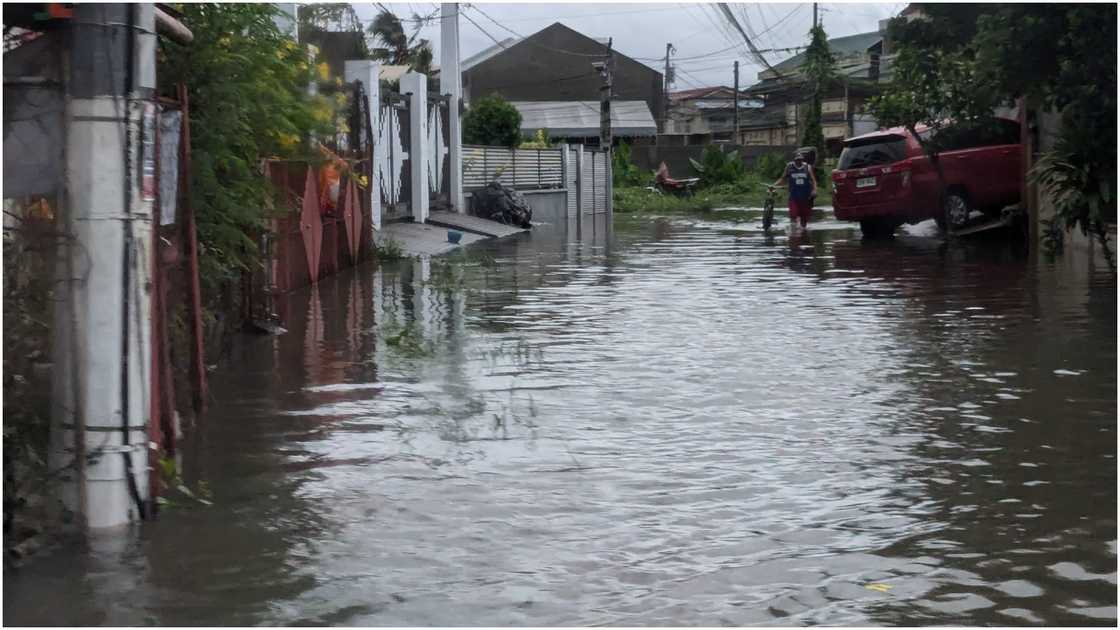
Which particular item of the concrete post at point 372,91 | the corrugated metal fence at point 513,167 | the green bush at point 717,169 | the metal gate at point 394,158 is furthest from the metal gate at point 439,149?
the green bush at point 717,169

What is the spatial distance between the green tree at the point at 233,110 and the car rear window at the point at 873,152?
641 inches

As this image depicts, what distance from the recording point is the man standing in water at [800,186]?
28578 mm

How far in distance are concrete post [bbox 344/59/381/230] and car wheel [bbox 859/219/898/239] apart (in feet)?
29.0

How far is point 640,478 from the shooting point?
6.68 m

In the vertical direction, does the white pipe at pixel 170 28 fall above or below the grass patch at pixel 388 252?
above

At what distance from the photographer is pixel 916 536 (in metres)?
5.65

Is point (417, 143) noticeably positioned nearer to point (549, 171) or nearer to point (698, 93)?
point (549, 171)

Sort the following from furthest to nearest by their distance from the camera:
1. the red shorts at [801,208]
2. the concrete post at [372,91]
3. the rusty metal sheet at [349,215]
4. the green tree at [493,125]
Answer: the green tree at [493,125] < the red shorts at [801,208] < the concrete post at [372,91] < the rusty metal sheet at [349,215]

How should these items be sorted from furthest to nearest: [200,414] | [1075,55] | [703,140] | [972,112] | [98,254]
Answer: [703,140] < [972,112] < [1075,55] < [200,414] < [98,254]

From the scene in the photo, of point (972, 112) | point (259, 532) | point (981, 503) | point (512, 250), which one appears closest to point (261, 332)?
point (259, 532)

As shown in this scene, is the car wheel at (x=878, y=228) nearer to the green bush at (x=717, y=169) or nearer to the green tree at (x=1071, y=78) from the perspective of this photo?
the green tree at (x=1071, y=78)

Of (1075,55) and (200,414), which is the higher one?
(1075,55)

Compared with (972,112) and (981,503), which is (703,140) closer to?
(972,112)

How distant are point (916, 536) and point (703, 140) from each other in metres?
73.9
